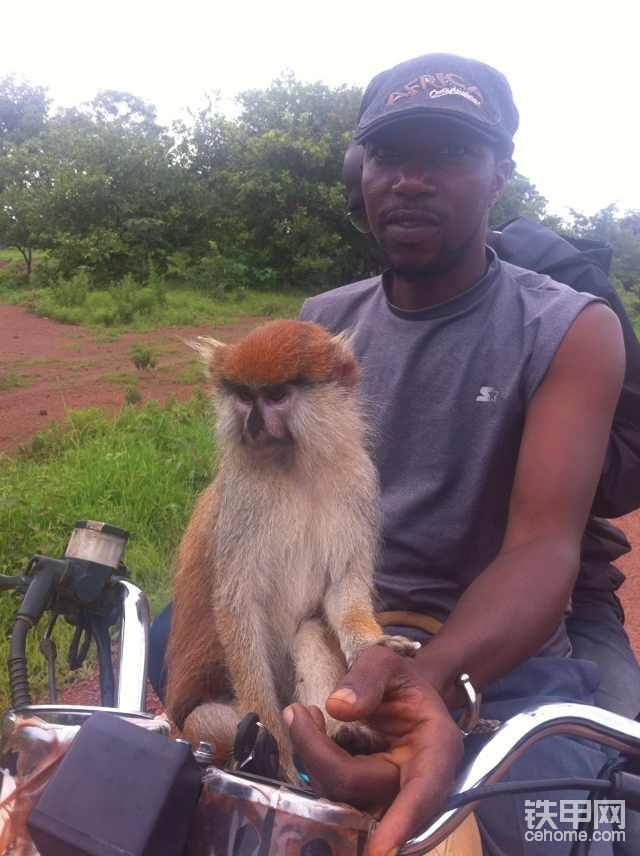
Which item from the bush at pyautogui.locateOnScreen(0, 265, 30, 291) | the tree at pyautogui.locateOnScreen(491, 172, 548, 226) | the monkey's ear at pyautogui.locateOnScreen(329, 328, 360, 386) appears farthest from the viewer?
the tree at pyautogui.locateOnScreen(491, 172, 548, 226)

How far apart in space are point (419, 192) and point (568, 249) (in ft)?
2.40

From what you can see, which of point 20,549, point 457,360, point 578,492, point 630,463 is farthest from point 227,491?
point 20,549

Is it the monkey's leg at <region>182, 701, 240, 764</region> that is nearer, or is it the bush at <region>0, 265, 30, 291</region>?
the monkey's leg at <region>182, 701, 240, 764</region>

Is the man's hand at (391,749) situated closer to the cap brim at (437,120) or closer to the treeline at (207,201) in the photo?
the cap brim at (437,120)

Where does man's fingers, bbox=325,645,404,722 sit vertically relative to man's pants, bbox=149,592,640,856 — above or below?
above

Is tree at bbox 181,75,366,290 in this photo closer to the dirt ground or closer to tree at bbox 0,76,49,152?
the dirt ground

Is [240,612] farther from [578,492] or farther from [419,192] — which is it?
[419,192]

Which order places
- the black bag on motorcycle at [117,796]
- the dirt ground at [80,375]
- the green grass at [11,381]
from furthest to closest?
the green grass at [11,381]
the dirt ground at [80,375]
the black bag on motorcycle at [117,796]

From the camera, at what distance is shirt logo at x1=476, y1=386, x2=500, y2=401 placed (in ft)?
→ 6.72

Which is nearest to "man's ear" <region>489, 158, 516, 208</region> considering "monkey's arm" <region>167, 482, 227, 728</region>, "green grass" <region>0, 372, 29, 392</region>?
"monkey's arm" <region>167, 482, 227, 728</region>

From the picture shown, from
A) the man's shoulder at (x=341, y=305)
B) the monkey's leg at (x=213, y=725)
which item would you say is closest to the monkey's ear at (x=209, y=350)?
the man's shoulder at (x=341, y=305)

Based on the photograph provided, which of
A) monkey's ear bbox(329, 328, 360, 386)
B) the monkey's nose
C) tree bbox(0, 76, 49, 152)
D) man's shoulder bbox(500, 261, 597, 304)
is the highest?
tree bbox(0, 76, 49, 152)

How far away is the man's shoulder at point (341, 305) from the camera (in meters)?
2.56

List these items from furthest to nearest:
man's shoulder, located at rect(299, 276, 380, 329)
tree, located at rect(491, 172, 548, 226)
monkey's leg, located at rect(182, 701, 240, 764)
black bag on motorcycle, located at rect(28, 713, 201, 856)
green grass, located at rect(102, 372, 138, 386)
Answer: tree, located at rect(491, 172, 548, 226) < green grass, located at rect(102, 372, 138, 386) < man's shoulder, located at rect(299, 276, 380, 329) < monkey's leg, located at rect(182, 701, 240, 764) < black bag on motorcycle, located at rect(28, 713, 201, 856)
